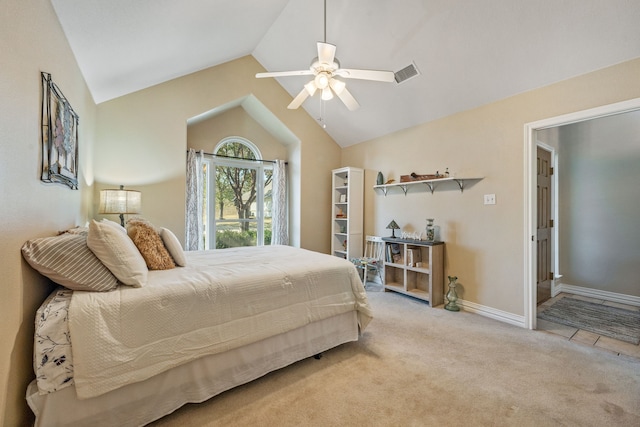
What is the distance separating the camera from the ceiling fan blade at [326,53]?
6.77 feet

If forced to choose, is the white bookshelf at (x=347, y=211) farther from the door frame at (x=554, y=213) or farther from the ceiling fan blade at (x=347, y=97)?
the door frame at (x=554, y=213)

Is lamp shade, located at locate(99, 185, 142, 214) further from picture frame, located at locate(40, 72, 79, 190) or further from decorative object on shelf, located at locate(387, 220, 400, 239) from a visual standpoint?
decorative object on shelf, located at locate(387, 220, 400, 239)

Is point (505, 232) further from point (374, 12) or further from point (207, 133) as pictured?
point (207, 133)

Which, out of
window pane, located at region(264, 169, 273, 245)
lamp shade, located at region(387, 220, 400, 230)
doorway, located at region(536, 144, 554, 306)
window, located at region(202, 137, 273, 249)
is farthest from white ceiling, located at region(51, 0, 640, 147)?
window pane, located at region(264, 169, 273, 245)

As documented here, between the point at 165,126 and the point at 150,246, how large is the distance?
7.13ft

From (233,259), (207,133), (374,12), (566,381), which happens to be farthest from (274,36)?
(566,381)

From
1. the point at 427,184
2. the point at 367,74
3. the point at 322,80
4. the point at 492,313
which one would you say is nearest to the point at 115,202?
the point at 322,80

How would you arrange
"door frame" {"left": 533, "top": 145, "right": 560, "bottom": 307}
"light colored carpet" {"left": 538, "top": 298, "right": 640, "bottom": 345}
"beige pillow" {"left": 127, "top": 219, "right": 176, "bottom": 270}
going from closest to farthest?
1. "beige pillow" {"left": 127, "top": 219, "right": 176, "bottom": 270}
2. "light colored carpet" {"left": 538, "top": 298, "right": 640, "bottom": 345}
3. "door frame" {"left": 533, "top": 145, "right": 560, "bottom": 307}

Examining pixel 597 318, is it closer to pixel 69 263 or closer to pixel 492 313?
pixel 492 313

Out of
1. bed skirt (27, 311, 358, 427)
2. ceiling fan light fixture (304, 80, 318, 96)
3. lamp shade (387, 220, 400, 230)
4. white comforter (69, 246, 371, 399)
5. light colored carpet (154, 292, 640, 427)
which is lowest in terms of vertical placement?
light colored carpet (154, 292, 640, 427)

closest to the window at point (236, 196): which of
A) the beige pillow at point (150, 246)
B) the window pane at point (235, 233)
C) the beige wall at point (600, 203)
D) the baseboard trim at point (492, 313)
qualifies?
the window pane at point (235, 233)

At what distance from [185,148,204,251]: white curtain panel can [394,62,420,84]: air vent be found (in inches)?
121

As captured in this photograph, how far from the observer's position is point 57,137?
1774 mm

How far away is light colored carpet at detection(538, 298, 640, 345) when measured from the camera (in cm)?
273
